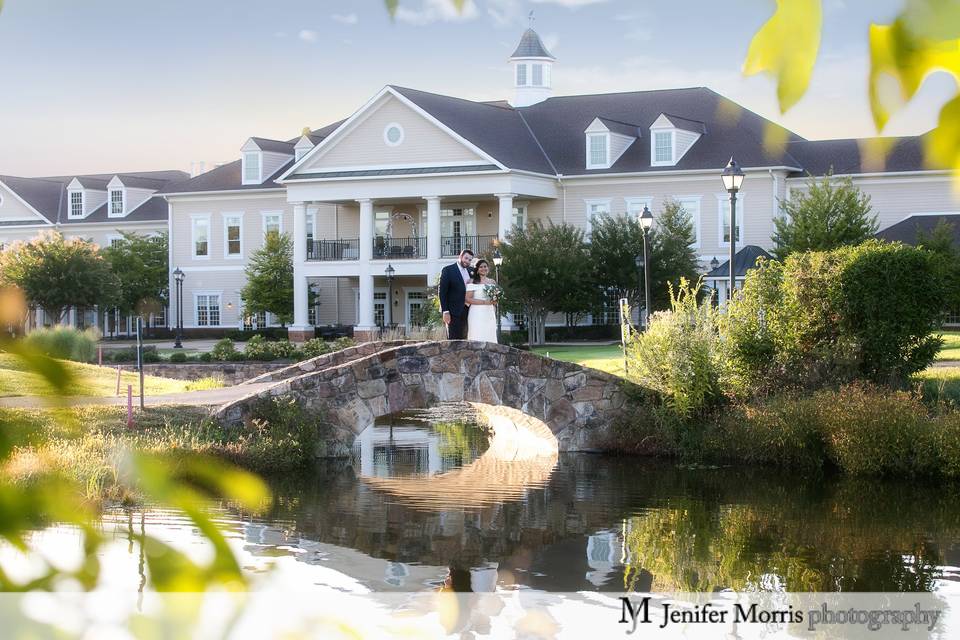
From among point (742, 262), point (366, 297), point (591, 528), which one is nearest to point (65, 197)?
point (366, 297)

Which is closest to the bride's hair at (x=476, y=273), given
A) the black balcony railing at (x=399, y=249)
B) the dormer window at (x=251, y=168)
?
the black balcony railing at (x=399, y=249)

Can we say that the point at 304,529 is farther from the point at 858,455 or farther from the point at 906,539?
the point at 858,455

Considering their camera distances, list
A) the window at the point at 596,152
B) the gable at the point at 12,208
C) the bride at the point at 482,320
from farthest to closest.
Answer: the gable at the point at 12,208
the window at the point at 596,152
the bride at the point at 482,320

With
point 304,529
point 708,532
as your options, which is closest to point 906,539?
Result: point 708,532

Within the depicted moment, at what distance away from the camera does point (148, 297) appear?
172ft

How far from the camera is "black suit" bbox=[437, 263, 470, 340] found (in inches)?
728

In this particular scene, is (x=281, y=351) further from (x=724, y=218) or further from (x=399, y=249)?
(x=724, y=218)

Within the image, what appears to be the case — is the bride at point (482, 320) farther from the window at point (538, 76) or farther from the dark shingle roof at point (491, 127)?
the window at point (538, 76)

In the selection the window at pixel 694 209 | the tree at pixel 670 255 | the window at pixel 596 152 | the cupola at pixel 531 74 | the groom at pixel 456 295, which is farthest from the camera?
the cupola at pixel 531 74

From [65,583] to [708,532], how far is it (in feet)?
41.4

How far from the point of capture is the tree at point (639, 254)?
38406 mm

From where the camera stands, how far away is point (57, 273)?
43.1m

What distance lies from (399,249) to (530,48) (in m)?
11.3

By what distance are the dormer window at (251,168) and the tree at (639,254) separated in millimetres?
17673
